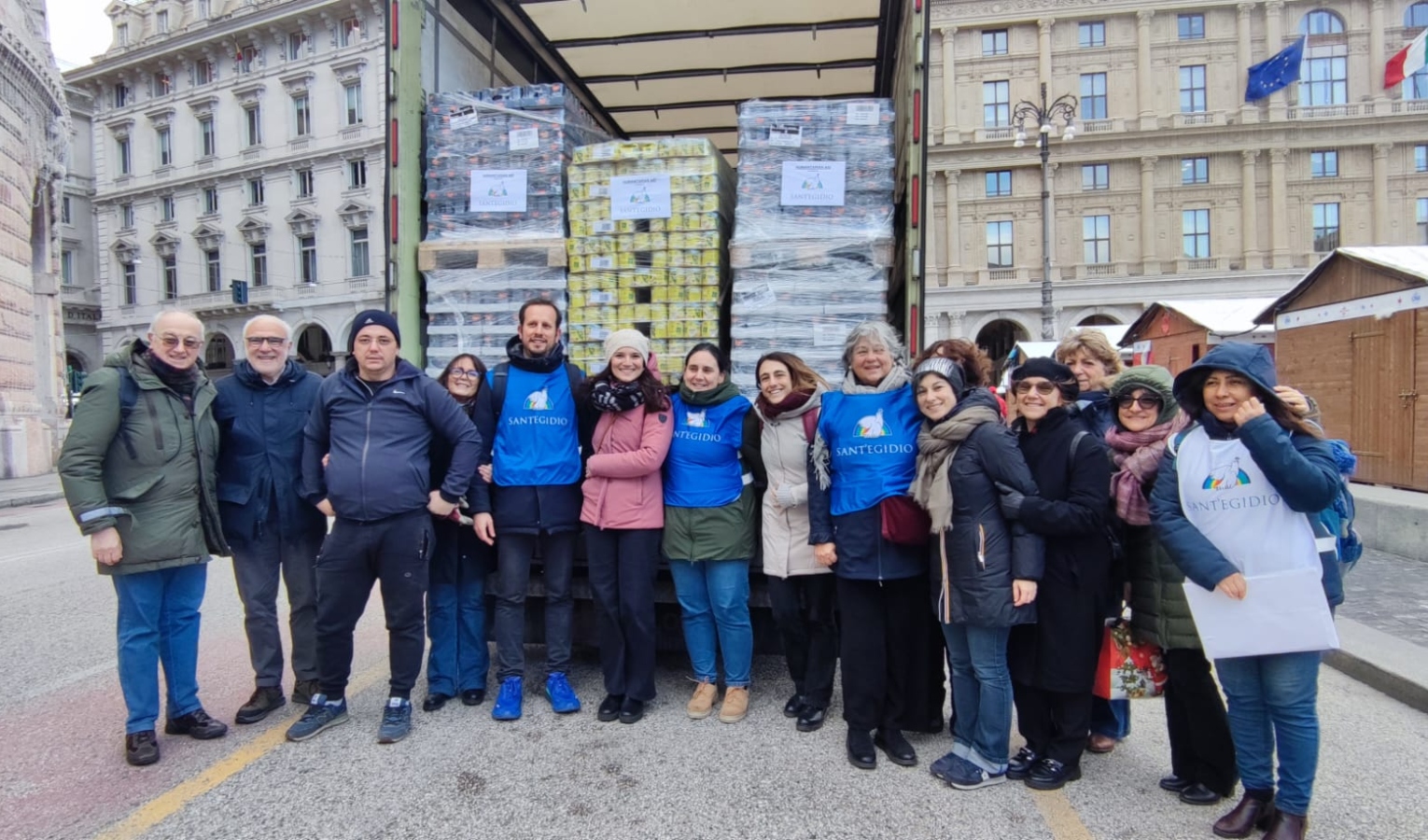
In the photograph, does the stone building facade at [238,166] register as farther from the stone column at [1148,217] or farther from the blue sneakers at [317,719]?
the blue sneakers at [317,719]

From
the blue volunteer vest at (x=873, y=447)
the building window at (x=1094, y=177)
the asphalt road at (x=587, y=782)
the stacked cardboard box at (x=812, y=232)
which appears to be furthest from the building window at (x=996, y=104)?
the blue volunteer vest at (x=873, y=447)

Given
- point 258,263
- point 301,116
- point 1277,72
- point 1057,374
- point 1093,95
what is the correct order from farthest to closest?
1. point 258,263
2. point 301,116
3. point 1093,95
4. point 1277,72
5. point 1057,374

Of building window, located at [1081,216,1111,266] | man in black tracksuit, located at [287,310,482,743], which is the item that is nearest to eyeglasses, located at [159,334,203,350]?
man in black tracksuit, located at [287,310,482,743]

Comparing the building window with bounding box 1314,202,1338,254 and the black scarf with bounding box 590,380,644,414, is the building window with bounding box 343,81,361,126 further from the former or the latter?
the building window with bounding box 1314,202,1338,254

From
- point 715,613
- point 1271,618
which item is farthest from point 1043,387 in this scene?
point 715,613

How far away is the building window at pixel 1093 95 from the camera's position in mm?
32969

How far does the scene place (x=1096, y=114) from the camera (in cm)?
3303

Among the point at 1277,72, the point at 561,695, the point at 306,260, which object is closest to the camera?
the point at 561,695

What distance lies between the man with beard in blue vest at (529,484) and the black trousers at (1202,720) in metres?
2.54

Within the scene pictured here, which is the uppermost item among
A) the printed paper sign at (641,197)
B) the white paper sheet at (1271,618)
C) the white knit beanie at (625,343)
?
the printed paper sign at (641,197)

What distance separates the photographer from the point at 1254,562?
248 centimetres

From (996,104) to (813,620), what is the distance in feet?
116

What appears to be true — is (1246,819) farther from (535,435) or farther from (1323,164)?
(1323,164)

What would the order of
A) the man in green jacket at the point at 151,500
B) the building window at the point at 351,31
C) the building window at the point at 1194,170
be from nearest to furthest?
the man in green jacket at the point at 151,500
the building window at the point at 1194,170
the building window at the point at 351,31
